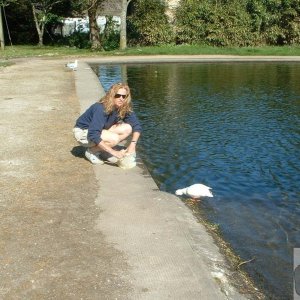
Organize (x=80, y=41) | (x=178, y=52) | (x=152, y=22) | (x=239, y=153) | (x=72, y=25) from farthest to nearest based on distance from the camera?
(x=72, y=25) < (x=80, y=41) < (x=152, y=22) < (x=178, y=52) < (x=239, y=153)

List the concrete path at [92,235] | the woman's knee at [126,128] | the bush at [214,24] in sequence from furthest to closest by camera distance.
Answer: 1. the bush at [214,24]
2. the woman's knee at [126,128]
3. the concrete path at [92,235]

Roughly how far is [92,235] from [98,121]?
2.21 metres

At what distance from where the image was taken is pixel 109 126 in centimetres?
669

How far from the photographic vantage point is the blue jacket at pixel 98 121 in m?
6.28

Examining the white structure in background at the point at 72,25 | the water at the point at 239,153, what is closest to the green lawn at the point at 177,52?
the water at the point at 239,153

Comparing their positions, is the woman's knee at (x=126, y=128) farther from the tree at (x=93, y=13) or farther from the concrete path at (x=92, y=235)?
the tree at (x=93, y=13)

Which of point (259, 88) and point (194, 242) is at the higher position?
point (194, 242)

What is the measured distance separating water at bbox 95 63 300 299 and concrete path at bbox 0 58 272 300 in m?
0.54

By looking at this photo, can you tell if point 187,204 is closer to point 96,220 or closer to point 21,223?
point 96,220

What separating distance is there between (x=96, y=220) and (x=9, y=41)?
40.5 metres

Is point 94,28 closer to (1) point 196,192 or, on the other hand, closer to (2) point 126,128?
(2) point 126,128

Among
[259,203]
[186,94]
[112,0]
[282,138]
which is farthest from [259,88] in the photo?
[112,0]

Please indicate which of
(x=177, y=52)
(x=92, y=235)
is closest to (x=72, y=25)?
(x=177, y=52)

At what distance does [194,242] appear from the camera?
4.43 m
